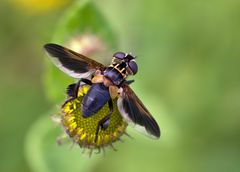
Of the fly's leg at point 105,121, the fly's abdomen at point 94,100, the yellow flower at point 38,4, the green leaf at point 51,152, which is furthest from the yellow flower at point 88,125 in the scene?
the yellow flower at point 38,4

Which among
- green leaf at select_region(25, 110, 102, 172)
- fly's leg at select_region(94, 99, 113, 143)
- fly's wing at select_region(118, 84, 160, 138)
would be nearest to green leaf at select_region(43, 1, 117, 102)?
green leaf at select_region(25, 110, 102, 172)

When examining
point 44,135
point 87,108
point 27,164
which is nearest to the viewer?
point 87,108

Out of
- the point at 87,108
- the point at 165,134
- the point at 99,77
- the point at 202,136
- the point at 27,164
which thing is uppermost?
the point at 202,136

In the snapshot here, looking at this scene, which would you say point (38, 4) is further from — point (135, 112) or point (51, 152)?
point (135, 112)

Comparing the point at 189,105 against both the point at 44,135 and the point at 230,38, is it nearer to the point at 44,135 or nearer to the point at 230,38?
the point at 230,38

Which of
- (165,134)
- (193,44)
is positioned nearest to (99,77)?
(165,134)

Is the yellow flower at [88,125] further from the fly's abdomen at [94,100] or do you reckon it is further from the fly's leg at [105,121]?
the fly's abdomen at [94,100]

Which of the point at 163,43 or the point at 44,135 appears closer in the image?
the point at 44,135

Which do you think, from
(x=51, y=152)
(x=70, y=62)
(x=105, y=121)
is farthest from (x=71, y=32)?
(x=105, y=121)
